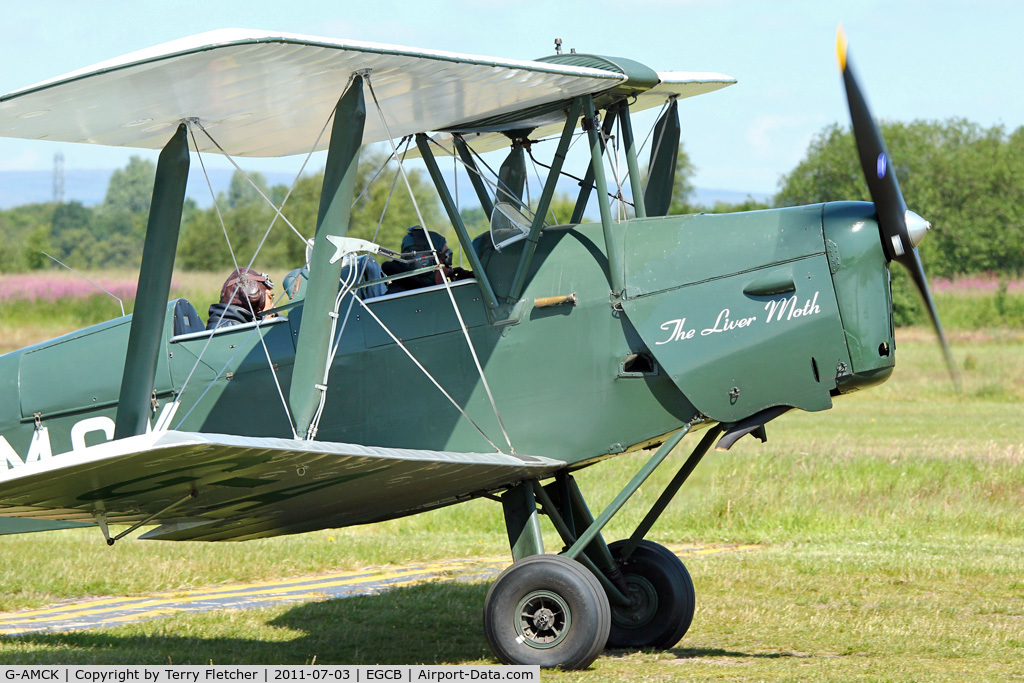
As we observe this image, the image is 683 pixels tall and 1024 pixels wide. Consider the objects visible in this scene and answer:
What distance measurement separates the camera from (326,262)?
659 cm

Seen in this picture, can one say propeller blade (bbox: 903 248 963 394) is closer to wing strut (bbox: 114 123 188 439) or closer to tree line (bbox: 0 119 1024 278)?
wing strut (bbox: 114 123 188 439)

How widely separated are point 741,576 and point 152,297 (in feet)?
20.3

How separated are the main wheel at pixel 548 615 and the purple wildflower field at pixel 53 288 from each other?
765 inches

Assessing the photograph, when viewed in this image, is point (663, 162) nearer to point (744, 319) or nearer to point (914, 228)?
point (744, 319)

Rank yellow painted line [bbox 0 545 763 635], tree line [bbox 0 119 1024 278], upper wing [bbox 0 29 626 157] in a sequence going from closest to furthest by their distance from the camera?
upper wing [bbox 0 29 626 157] < yellow painted line [bbox 0 545 763 635] < tree line [bbox 0 119 1024 278]

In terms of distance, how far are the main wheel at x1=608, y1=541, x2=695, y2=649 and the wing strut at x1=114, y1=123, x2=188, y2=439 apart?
363cm

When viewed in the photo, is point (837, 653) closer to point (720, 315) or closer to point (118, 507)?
point (720, 315)

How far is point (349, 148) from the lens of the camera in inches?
263

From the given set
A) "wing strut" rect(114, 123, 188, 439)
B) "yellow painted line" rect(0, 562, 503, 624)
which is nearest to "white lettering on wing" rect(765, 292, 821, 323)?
"wing strut" rect(114, 123, 188, 439)

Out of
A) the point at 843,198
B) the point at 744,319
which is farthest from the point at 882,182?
the point at 843,198

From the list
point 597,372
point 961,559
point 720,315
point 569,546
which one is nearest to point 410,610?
point 569,546

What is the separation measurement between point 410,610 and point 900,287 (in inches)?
1581

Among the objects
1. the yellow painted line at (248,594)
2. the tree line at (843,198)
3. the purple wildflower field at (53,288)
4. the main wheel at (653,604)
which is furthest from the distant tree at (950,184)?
the main wheel at (653,604)

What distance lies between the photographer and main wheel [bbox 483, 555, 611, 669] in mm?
6695
